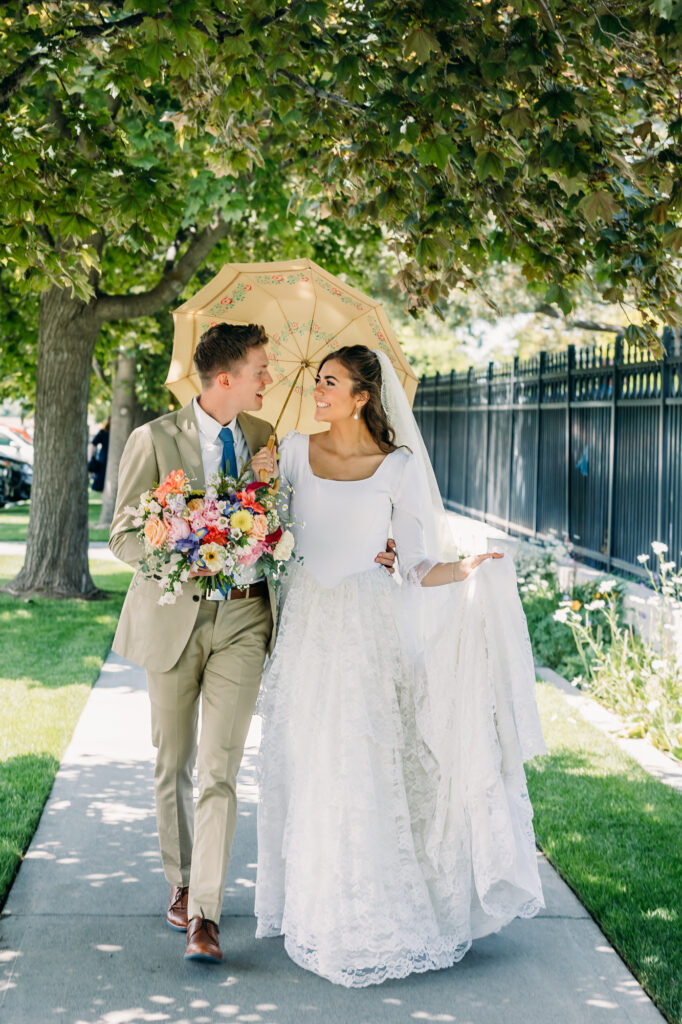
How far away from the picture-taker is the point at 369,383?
14.6 ft

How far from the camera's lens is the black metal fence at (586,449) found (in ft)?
30.3

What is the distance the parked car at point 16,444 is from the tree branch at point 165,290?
50.0 ft

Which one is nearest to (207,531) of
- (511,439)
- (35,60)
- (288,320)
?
(288,320)

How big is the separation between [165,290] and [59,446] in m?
2.18

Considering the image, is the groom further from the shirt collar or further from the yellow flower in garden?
the yellow flower in garden

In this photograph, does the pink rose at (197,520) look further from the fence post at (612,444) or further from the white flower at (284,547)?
the fence post at (612,444)

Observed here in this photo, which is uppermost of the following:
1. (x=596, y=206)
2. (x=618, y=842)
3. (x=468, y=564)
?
(x=596, y=206)

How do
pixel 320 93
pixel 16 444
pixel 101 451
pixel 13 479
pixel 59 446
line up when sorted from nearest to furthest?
pixel 320 93 → pixel 59 446 → pixel 101 451 → pixel 13 479 → pixel 16 444

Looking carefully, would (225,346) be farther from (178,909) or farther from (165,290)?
(165,290)

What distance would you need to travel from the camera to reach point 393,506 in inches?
177

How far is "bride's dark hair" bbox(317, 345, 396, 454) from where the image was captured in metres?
4.42

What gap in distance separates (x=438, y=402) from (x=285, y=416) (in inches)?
658

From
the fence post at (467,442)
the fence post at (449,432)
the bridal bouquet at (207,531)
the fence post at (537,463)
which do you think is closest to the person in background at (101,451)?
the fence post at (449,432)

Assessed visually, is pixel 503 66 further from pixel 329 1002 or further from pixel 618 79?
pixel 329 1002
